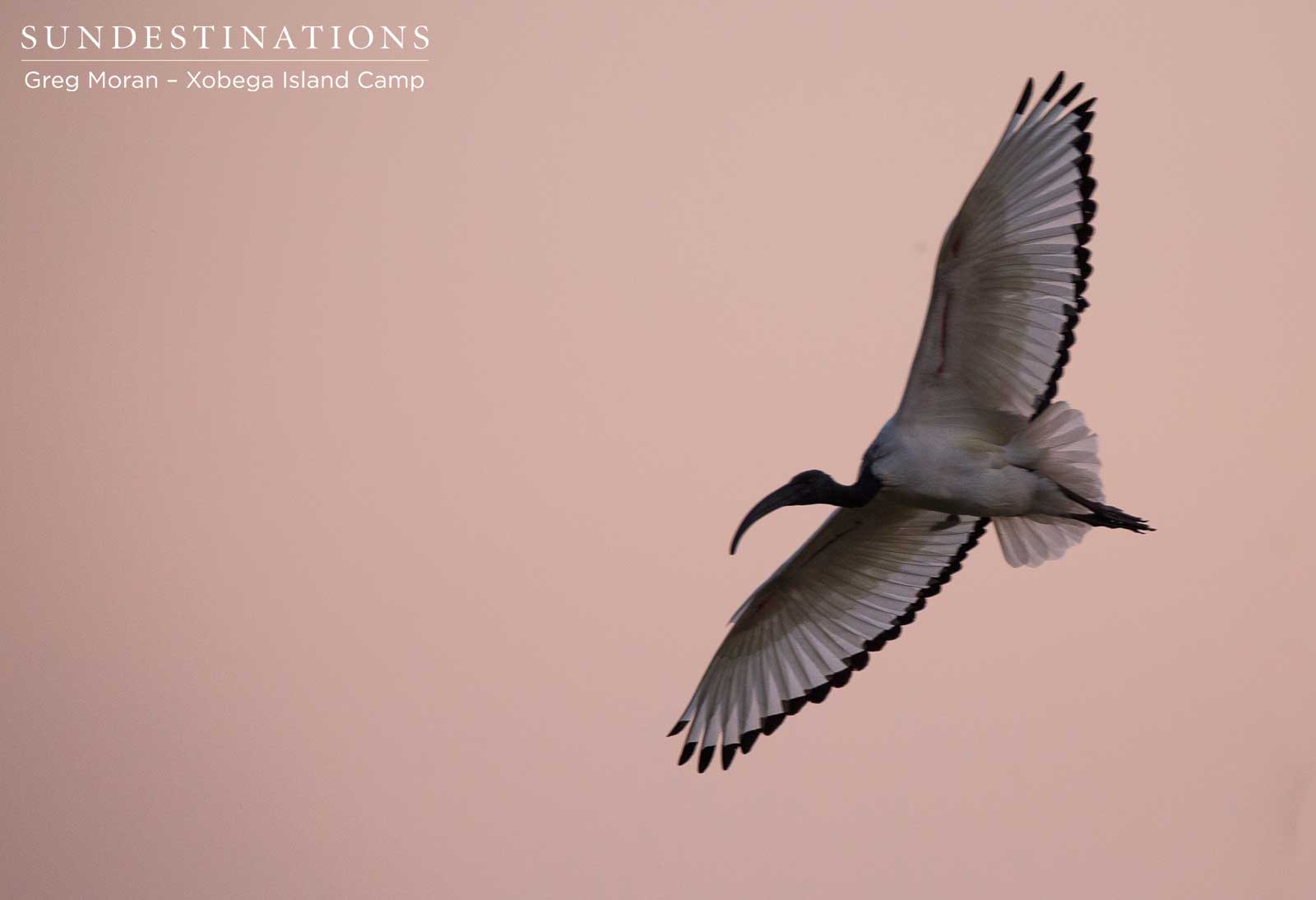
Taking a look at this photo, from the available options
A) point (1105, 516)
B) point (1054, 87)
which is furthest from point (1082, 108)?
point (1105, 516)

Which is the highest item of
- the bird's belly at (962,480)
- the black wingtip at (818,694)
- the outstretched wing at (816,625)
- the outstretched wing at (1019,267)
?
the outstretched wing at (1019,267)

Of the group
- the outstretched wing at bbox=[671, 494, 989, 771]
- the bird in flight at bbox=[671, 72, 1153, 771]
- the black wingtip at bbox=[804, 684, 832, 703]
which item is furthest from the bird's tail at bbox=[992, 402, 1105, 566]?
the black wingtip at bbox=[804, 684, 832, 703]

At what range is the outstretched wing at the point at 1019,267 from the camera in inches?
263

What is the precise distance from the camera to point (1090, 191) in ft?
22.1

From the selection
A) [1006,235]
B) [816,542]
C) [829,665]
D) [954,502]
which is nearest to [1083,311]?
[1006,235]

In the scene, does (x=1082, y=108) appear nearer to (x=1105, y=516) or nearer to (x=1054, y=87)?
(x=1054, y=87)

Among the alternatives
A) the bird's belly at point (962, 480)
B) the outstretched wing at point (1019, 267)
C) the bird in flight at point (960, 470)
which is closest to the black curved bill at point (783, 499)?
the bird in flight at point (960, 470)

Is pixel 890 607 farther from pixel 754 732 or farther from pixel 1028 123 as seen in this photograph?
pixel 1028 123

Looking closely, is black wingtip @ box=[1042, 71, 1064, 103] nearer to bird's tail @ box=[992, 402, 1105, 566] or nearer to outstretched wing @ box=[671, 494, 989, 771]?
bird's tail @ box=[992, 402, 1105, 566]

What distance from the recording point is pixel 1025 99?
662cm

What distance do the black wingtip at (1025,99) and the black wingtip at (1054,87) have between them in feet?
0.25

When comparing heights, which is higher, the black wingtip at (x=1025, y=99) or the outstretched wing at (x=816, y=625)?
the black wingtip at (x=1025, y=99)

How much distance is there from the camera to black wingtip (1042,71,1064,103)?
6.68 meters

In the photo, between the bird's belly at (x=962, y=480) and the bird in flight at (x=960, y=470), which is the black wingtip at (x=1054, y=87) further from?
the bird's belly at (x=962, y=480)
